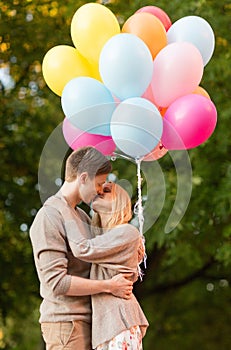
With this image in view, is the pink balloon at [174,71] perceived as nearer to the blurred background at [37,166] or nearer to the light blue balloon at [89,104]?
the light blue balloon at [89,104]

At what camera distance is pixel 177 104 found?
327 centimetres

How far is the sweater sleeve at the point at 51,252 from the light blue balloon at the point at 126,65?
1.89 feet

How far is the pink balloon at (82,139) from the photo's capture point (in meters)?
3.21

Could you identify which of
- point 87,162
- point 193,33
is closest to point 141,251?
point 87,162

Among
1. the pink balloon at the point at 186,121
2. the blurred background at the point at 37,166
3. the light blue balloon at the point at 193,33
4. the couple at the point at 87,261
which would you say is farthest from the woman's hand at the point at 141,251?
the blurred background at the point at 37,166

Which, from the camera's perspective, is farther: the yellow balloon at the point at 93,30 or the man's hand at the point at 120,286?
the yellow balloon at the point at 93,30

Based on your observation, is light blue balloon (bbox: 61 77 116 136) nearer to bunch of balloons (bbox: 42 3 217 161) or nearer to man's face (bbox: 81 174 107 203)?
bunch of balloons (bbox: 42 3 217 161)

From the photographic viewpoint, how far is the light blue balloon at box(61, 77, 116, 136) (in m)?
3.11

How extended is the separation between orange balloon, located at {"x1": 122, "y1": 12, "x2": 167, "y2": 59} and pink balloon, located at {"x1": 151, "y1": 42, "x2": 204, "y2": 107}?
62 mm

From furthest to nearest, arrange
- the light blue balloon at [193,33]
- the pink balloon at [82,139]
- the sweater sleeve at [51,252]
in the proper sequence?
1. the light blue balloon at [193,33]
2. the pink balloon at [82,139]
3. the sweater sleeve at [51,252]

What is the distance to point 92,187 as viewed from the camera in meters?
2.99

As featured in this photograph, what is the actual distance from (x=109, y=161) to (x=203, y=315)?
17.5ft

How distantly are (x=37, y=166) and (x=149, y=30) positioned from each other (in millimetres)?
3819

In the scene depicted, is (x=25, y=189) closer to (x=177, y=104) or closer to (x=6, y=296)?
(x=6, y=296)
